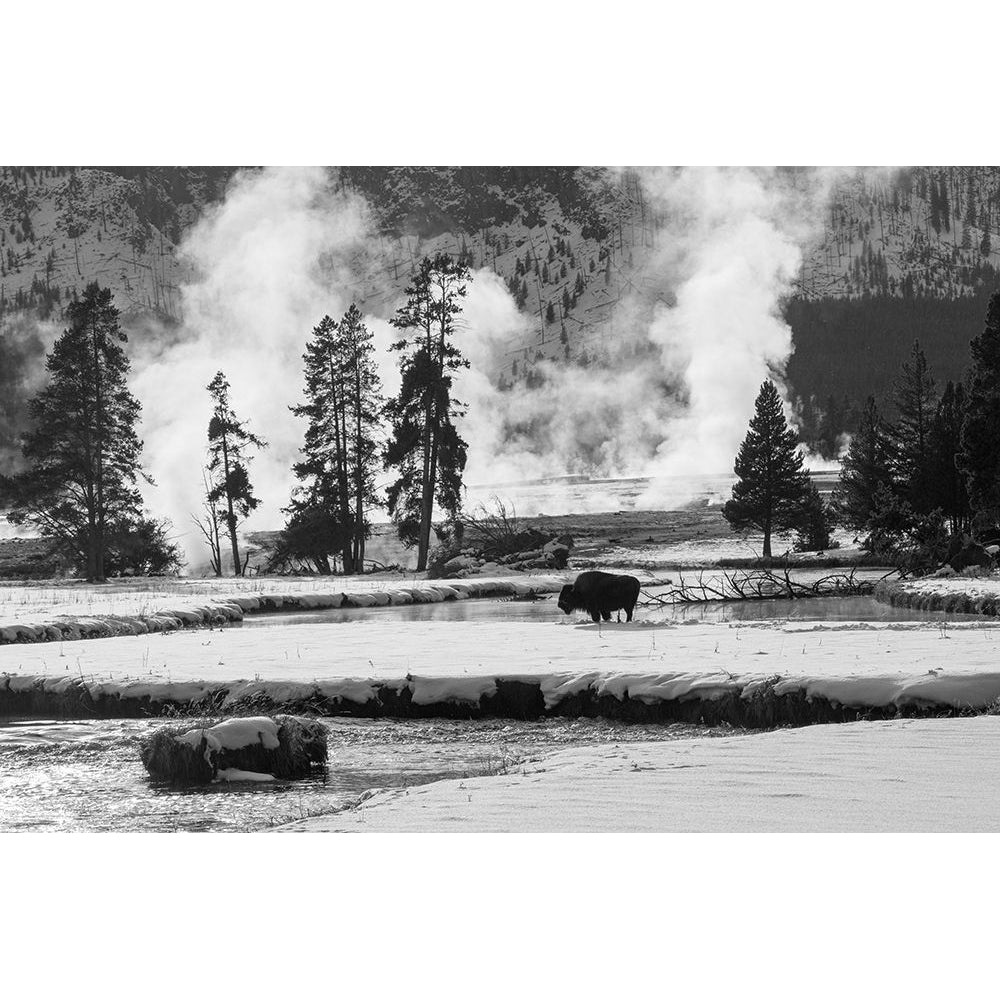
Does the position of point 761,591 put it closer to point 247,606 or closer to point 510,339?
point 247,606

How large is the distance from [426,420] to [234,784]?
1381 inches

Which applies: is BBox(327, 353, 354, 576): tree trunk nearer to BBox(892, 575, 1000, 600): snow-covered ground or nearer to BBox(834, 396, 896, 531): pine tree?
BBox(834, 396, 896, 531): pine tree

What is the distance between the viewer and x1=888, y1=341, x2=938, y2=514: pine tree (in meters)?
34.0

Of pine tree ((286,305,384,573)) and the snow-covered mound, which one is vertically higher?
pine tree ((286,305,384,573))

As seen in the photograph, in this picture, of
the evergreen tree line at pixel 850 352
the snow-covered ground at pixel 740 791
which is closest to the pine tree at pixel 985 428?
the snow-covered ground at pixel 740 791

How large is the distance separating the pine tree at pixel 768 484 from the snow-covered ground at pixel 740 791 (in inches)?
1574

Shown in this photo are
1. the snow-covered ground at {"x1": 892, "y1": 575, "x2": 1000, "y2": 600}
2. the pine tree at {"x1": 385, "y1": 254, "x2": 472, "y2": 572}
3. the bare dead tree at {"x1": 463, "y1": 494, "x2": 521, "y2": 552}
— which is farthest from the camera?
the bare dead tree at {"x1": 463, "y1": 494, "x2": 521, "y2": 552}

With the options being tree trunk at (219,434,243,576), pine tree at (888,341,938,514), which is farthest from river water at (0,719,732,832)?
tree trunk at (219,434,243,576)

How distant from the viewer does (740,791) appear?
814 centimetres

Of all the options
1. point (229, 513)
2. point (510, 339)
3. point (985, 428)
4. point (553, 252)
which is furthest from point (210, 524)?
point (985, 428)

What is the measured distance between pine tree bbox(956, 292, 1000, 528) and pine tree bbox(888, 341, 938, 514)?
558 centimetres

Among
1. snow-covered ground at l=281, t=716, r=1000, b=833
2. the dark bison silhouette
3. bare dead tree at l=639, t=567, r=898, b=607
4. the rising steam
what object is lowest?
bare dead tree at l=639, t=567, r=898, b=607

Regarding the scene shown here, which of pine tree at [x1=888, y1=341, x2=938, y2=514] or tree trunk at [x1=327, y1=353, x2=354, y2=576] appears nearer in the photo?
pine tree at [x1=888, y1=341, x2=938, y2=514]

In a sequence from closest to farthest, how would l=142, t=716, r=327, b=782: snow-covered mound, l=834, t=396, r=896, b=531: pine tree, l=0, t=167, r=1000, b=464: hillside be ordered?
l=142, t=716, r=327, b=782: snow-covered mound → l=0, t=167, r=1000, b=464: hillside → l=834, t=396, r=896, b=531: pine tree
